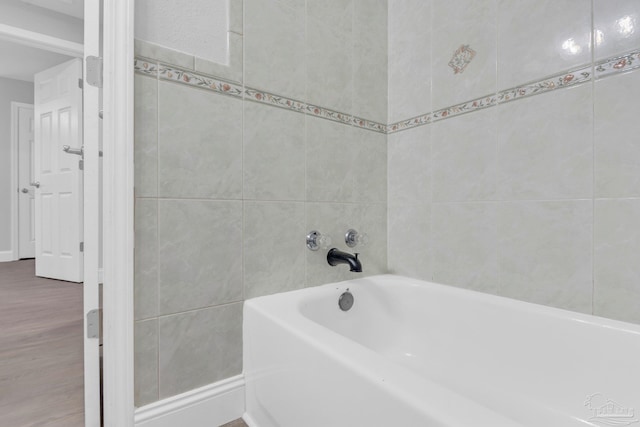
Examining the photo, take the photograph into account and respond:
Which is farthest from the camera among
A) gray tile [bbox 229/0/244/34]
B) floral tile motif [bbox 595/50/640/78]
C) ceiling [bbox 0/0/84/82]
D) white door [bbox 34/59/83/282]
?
white door [bbox 34/59/83/282]

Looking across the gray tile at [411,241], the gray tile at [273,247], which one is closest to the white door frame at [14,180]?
the gray tile at [273,247]

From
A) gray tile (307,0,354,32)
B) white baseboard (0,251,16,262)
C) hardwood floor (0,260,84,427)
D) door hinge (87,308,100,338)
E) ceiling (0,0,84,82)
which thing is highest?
ceiling (0,0,84,82)

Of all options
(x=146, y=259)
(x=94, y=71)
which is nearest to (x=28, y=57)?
(x=94, y=71)

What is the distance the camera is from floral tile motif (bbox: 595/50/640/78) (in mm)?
862

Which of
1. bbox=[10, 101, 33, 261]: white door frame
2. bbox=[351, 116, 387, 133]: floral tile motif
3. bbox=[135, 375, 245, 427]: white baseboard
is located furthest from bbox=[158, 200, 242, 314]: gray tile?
bbox=[10, 101, 33, 261]: white door frame

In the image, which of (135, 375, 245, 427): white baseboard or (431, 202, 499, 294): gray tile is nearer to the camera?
(135, 375, 245, 427): white baseboard

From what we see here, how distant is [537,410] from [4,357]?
7.31ft

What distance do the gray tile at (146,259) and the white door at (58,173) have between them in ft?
6.93

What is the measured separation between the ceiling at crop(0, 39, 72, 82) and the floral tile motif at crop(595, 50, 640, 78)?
4100mm

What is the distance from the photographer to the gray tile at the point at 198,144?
0.96 m

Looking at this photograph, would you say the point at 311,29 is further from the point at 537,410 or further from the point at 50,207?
the point at 50,207

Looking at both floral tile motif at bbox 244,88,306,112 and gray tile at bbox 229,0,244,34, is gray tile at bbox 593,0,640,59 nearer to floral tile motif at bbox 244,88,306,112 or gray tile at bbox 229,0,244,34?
floral tile motif at bbox 244,88,306,112

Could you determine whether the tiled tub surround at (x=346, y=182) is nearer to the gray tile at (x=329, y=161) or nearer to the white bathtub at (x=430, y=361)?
the gray tile at (x=329, y=161)

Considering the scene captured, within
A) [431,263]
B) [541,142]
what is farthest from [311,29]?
[431,263]
